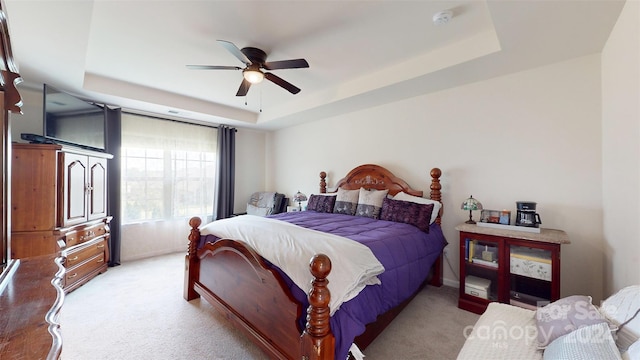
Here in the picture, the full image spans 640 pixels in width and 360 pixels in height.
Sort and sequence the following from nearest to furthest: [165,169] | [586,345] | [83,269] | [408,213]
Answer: [586,345] < [408,213] < [83,269] < [165,169]

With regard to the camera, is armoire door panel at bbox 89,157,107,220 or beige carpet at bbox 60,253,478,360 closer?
beige carpet at bbox 60,253,478,360

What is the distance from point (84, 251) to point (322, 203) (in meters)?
3.00

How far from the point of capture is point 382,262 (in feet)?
6.19

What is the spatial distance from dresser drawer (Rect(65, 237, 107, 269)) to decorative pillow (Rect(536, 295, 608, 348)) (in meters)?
4.01

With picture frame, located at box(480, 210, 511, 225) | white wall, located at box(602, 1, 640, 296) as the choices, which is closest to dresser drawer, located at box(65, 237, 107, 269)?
picture frame, located at box(480, 210, 511, 225)

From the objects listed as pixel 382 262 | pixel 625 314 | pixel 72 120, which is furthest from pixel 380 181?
pixel 72 120

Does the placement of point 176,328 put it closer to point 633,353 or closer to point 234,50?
point 234,50

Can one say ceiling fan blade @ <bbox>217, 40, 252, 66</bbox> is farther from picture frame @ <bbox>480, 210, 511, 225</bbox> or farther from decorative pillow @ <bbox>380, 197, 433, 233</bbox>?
picture frame @ <bbox>480, 210, 511, 225</bbox>

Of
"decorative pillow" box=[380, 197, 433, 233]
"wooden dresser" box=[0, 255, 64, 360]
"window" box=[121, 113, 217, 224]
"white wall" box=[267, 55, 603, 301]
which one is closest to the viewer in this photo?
"wooden dresser" box=[0, 255, 64, 360]

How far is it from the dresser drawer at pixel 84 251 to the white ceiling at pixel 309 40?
190 centimetres

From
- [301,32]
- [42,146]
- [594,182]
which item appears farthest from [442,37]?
[42,146]

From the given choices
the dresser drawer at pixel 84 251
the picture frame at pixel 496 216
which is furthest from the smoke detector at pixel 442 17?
the dresser drawer at pixel 84 251

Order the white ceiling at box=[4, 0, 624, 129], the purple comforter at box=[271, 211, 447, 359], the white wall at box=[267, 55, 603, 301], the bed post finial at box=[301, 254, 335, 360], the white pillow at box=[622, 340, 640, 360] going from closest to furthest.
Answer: the white pillow at box=[622, 340, 640, 360] < the bed post finial at box=[301, 254, 335, 360] < the purple comforter at box=[271, 211, 447, 359] < the white ceiling at box=[4, 0, 624, 129] < the white wall at box=[267, 55, 603, 301]

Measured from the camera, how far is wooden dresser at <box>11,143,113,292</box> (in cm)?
259
